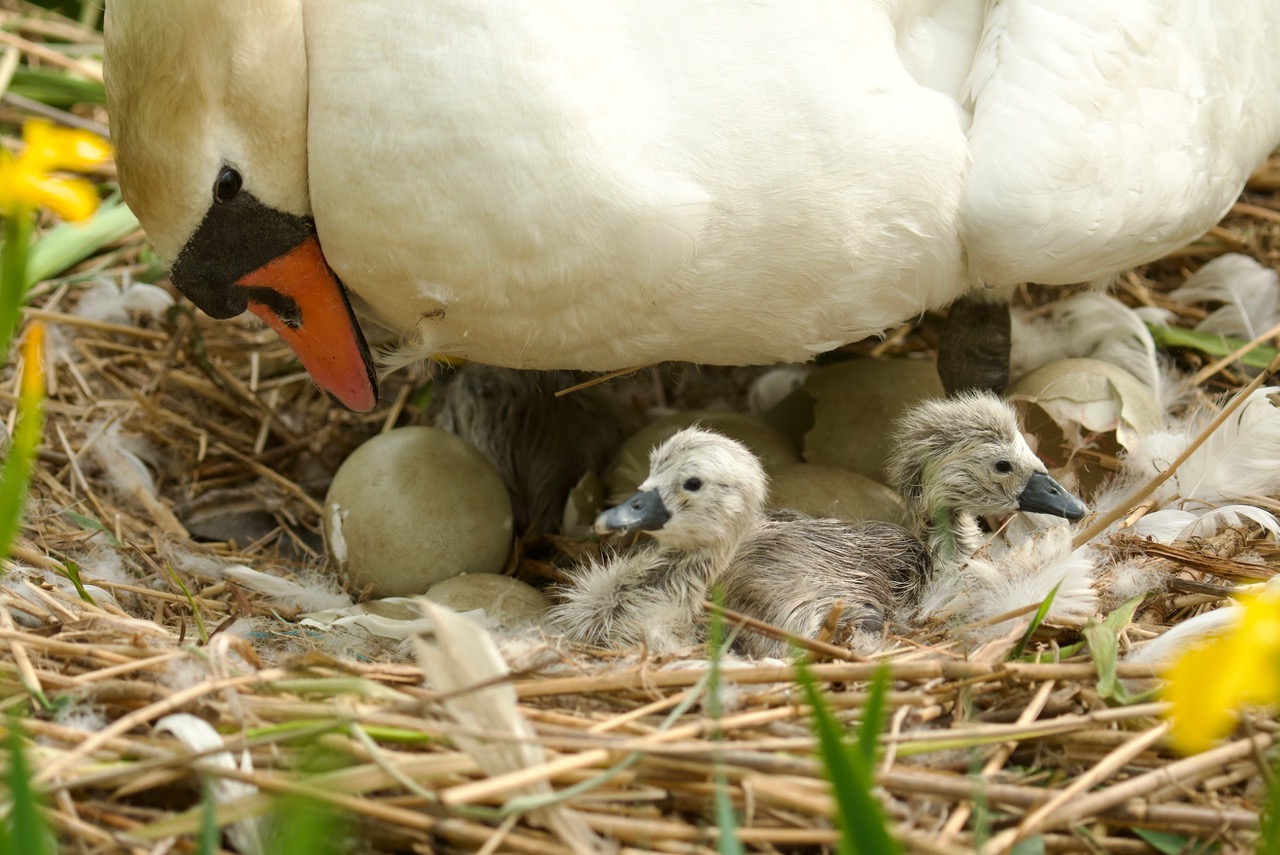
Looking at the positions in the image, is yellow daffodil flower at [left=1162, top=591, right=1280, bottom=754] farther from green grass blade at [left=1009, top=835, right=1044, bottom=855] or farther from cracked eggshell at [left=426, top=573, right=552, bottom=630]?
cracked eggshell at [left=426, top=573, right=552, bottom=630]

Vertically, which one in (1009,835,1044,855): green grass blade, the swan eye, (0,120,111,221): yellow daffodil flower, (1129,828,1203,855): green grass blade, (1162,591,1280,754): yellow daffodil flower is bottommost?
(1009,835,1044,855): green grass blade

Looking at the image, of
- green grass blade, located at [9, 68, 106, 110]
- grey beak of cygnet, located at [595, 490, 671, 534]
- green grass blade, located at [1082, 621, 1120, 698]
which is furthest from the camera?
green grass blade, located at [9, 68, 106, 110]

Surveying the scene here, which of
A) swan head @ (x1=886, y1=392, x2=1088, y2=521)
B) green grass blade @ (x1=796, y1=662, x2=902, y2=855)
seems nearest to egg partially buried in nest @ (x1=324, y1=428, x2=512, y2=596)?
swan head @ (x1=886, y1=392, x2=1088, y2=521)

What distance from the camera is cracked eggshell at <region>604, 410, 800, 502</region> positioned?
211cm

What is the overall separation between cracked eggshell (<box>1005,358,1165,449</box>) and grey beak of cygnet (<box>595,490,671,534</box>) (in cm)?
75

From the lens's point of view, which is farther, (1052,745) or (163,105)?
(163,105)

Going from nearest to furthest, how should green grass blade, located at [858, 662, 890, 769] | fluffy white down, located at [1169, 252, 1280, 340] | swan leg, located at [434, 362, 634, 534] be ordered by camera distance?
green grass blade, located at [858, 662, 890, 769]
swan leg, located at [434, 362, 634, 534]
fluffy white down, located at [1169, 252, 1280, 340]

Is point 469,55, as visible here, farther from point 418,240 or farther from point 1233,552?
point 1233,552

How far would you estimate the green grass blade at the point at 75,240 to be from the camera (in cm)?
247

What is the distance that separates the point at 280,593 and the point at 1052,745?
119 cm

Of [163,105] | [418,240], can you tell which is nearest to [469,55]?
[418,240]

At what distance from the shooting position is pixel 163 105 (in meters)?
1.52

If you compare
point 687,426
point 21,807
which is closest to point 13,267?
point 21,807

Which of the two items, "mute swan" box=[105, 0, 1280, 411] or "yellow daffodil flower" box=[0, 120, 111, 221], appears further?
"mute swan" box=[105, 0, 1280, 411]
